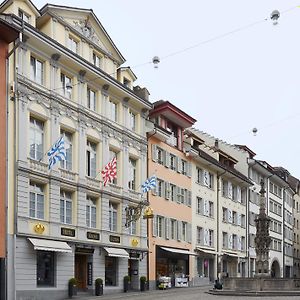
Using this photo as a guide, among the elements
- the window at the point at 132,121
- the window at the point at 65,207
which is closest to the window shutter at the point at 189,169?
the window at the point at 132,121

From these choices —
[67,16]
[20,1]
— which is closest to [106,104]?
[67,16]

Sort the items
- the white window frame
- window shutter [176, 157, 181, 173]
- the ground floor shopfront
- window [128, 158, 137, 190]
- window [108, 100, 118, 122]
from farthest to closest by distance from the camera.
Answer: window shutter [176, 157, 181, 173] < window [128, 158, 137, 190] < window [108, 100, 118, 122] < the white window frame < the ground floor shopfront

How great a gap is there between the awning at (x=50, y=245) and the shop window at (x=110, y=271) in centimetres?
582

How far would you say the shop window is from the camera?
39.9 m

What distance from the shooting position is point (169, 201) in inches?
1930

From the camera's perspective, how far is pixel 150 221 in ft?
150

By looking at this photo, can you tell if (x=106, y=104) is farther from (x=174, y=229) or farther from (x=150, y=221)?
(x=174, y=229)

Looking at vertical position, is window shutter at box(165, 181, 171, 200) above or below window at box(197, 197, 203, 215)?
above

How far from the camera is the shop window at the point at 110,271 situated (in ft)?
131

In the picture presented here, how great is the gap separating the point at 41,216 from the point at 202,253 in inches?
924

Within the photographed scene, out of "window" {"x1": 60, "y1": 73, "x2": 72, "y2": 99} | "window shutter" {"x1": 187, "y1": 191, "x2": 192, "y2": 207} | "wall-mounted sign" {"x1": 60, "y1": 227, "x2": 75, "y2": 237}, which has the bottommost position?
"wall-mounted sign" {"x1": 60, "y1": 227, "x2": 75, "y2": 237}

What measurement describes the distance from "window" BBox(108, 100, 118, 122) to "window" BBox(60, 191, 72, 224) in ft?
23.0

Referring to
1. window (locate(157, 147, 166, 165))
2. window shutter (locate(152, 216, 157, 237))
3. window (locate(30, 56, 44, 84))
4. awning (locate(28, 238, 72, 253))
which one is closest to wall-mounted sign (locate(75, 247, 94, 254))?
awning (locate(28, 238, 72, 253))

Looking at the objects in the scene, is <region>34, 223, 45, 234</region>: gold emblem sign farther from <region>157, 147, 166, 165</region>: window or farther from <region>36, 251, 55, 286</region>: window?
<region>157, 147, 166, 165</region>: window
